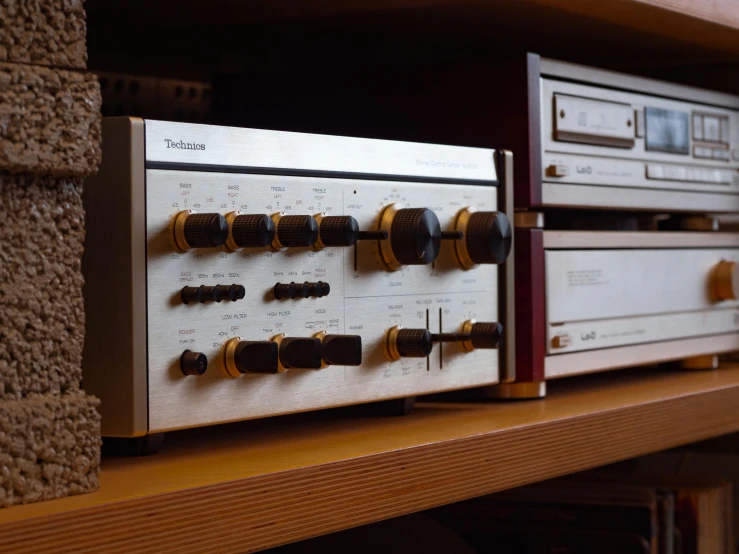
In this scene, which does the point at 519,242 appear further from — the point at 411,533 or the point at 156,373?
the point at 156,373

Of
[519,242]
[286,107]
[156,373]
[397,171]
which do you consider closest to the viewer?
[156,373]

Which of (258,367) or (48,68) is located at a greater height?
(48,68)

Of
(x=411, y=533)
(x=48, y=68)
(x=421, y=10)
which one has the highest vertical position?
(x=421, y=10)

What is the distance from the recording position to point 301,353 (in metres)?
0.67

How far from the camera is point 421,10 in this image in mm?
969

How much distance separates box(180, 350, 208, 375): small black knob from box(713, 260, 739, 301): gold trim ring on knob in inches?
29.2

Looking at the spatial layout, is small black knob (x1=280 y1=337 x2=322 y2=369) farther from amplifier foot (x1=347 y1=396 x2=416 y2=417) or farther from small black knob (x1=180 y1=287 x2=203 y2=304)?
amplifier foot (x1=347 y1=396 x2=416 y2=417)

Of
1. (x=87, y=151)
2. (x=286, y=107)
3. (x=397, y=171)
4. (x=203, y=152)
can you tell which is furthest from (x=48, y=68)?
(x=286, y=107)

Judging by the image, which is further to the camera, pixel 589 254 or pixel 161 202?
pixel 589 254

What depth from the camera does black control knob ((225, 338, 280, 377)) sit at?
64 cm

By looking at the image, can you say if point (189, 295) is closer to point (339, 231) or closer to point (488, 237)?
point (339, 231)

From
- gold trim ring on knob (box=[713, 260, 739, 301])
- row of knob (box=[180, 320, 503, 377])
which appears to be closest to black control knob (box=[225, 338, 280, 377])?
row of knob (box=[180, 320, 503, 377])

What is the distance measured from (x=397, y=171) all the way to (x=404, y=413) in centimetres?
20

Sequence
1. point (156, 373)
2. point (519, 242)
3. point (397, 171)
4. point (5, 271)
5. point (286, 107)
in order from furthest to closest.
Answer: point (286, 107), point (519, 242), point (397, 171), point (156, 373), point (5, 271)
